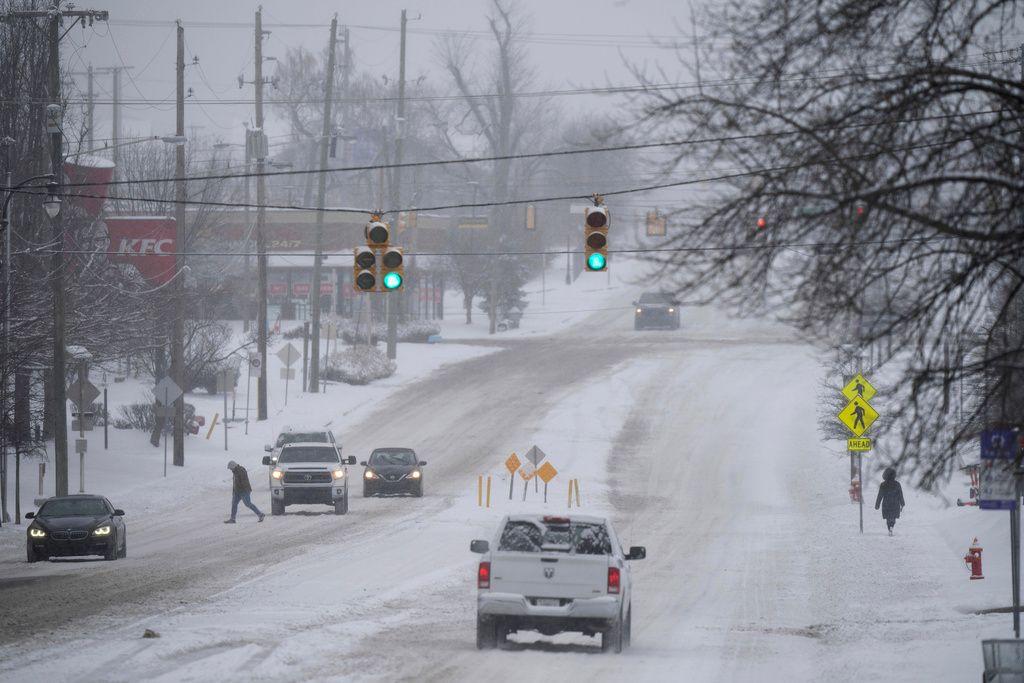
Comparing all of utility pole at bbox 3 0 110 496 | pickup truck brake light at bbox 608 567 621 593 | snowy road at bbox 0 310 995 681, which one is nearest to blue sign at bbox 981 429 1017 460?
snowy road at bbox 0 310 995 681

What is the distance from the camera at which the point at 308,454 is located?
3634cm

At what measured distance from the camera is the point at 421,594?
2208 cm

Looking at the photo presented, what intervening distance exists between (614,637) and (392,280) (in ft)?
28.9

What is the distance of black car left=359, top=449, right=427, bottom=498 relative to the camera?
39.8 m

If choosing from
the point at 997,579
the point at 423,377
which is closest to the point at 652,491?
the point at 997,579

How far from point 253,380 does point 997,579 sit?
46581mm

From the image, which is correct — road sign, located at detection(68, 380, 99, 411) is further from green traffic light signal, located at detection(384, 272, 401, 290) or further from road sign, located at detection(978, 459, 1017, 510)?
road sign, located at detection(978, 459, 1017, 510)

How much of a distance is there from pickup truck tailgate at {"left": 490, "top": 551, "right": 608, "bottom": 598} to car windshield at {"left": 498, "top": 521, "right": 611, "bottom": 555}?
0.65 feet

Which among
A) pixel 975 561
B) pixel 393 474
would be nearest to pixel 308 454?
pixel 393 474

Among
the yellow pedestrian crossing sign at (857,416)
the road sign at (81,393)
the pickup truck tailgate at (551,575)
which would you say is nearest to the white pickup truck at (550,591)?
the pickup truck tailgate at (551,575)

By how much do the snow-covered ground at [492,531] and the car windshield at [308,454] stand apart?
1666mm

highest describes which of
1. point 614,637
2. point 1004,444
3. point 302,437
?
point 1004,444

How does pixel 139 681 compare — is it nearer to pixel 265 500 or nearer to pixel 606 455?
pixel 265 500

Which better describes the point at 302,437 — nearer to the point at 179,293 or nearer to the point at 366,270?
the point at 179,293
